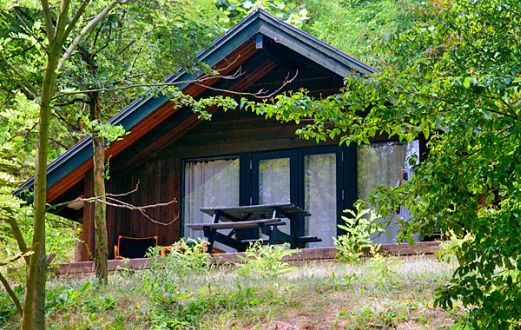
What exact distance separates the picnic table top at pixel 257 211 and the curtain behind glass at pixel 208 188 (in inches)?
46.4

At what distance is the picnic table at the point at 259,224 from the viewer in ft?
40.4

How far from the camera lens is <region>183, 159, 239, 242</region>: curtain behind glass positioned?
14961 millimetres

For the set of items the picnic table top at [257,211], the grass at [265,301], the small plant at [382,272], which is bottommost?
the grass at [265,301]

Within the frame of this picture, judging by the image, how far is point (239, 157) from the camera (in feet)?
48.8

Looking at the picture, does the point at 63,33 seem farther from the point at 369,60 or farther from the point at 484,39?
the point at 369,60

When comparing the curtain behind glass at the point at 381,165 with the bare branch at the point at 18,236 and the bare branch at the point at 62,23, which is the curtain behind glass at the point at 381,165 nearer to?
the bare branch at the point at 18,236

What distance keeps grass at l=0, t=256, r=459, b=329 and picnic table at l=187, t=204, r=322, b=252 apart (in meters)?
1.92

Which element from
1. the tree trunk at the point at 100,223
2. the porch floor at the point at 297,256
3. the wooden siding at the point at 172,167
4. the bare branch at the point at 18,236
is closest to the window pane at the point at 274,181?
the wooden siding at the point at 172,167

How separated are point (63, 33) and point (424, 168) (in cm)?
284

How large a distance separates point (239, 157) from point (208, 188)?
33.7 inches

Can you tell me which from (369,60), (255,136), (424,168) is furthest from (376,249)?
(369,60)

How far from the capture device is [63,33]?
5.89 meters

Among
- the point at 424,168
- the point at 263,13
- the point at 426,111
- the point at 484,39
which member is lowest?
the point at 424,168

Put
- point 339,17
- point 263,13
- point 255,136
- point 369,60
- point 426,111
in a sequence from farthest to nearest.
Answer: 1. point 339,17
2. point 369,60
3. point 255,136
4. point 263,13
5. point 426,111
